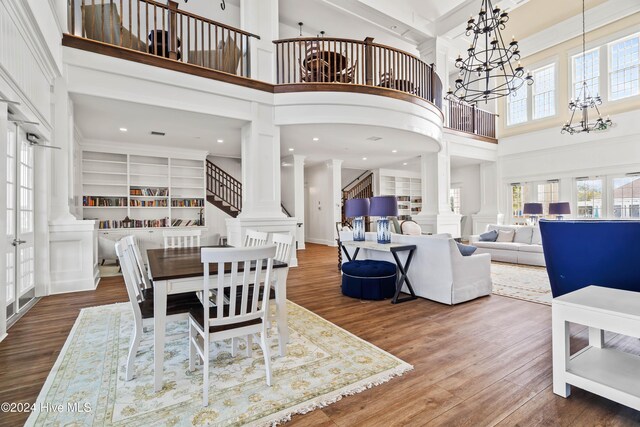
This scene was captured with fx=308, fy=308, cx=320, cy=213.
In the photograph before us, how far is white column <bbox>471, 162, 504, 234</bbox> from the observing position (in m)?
10.3

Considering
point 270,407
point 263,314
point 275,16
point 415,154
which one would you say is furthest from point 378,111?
point 270,407

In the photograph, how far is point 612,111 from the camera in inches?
314

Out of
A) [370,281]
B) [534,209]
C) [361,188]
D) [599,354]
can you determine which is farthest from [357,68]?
[361,188]

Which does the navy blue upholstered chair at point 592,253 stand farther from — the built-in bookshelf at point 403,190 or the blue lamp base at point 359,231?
the built-in bookshelf at point 403,190

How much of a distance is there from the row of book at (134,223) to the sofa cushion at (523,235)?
827 cm

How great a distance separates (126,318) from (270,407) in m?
2.31

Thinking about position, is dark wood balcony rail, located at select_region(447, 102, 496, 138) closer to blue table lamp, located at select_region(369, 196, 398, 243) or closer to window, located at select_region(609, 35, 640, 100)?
window, located at select_region(609, 35, 640, 100)

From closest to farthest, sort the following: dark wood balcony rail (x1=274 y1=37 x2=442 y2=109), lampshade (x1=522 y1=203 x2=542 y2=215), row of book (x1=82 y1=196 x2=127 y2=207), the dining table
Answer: the dining table, dark wood balcony rail (x1=274 y1=37 x2=442 y2=109), row of book (x1=82 y1=196 x2=127 y2=207), lampshade (x1=522 y1=203 x2=542 y2=215)

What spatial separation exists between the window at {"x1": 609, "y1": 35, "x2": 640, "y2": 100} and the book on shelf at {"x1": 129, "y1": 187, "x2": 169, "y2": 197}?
1191 centimetres

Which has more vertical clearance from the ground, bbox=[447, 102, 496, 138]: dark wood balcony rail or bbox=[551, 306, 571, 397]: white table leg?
bbox=[447, 102, 496, 138]: dark wood balcony rail

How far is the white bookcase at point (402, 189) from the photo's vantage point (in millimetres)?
11977

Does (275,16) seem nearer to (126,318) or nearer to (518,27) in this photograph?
(126,318)

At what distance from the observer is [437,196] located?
337 inches

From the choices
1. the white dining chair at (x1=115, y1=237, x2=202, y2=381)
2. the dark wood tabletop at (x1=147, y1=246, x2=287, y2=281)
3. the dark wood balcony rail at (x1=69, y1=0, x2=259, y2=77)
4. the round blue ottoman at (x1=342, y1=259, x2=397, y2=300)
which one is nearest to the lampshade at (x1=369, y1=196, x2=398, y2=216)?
the round blue ottoman at (x1=342, y1=259, x2=397, y2=300)
